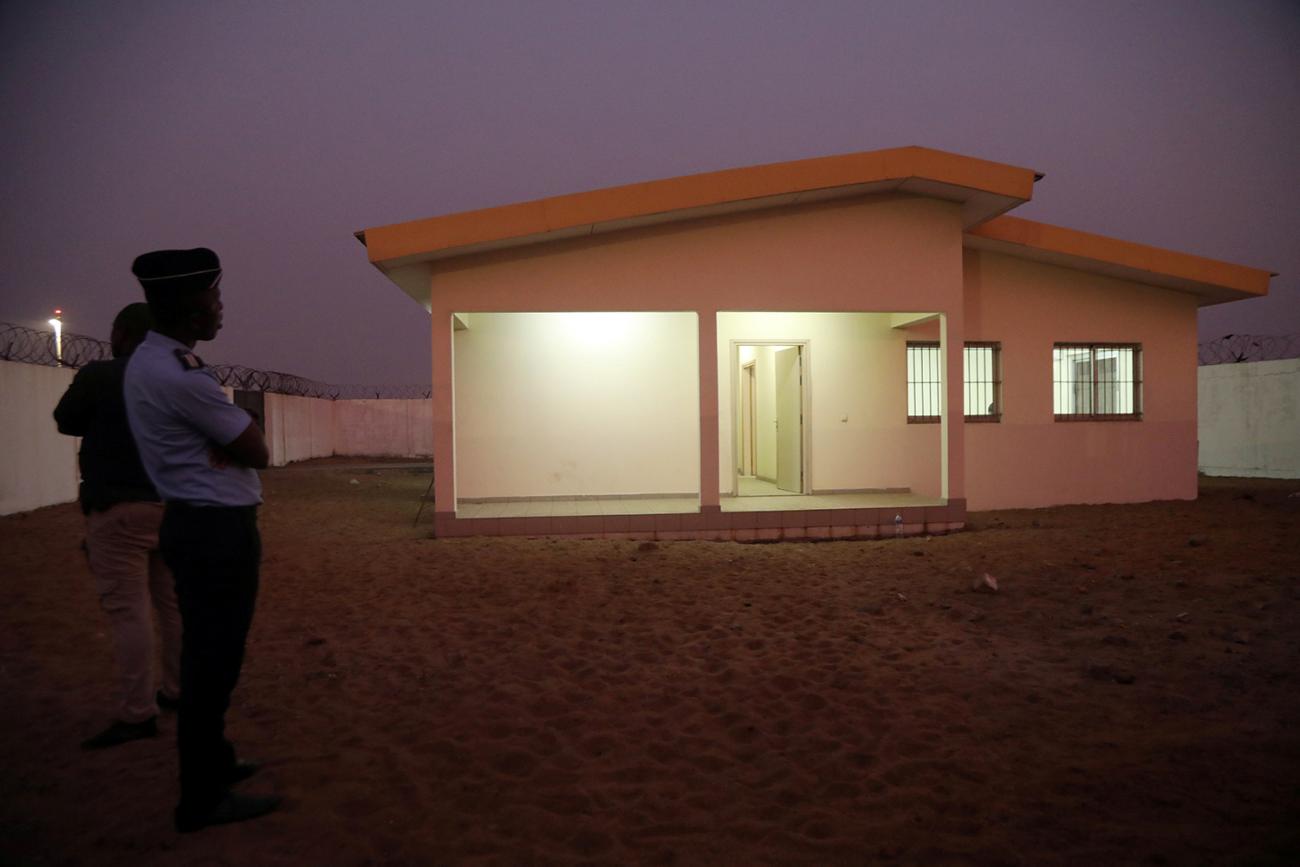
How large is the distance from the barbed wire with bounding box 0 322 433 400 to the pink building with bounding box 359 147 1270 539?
3.71 metres

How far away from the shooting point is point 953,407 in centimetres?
841

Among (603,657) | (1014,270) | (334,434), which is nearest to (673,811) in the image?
(603,657)

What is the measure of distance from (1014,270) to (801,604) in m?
6.81

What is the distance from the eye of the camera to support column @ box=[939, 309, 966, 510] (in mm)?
8406

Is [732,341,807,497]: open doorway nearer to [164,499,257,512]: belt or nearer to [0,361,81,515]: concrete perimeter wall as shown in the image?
[164,499,257,512]: belt

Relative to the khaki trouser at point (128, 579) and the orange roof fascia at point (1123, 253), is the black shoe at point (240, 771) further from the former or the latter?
the orange roof fascia at point (1123, 253)

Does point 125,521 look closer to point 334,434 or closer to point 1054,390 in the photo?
point 1054,390

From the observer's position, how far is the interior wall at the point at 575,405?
9633 millimetres

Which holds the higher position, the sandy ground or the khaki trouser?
the khaki trouser

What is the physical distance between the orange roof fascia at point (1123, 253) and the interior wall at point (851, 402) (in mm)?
1791

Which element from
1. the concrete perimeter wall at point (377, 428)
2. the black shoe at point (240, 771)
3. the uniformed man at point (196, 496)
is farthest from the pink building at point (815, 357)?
the concrete perimeter wall at point (377, 428)

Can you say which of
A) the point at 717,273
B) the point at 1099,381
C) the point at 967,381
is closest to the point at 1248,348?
the point at 1099,381

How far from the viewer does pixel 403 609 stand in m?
5.19

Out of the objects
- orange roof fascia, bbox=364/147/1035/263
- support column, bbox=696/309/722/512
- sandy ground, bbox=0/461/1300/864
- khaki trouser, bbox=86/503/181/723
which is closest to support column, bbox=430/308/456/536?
orange roof fascia, bbox=364/147/1035/263
